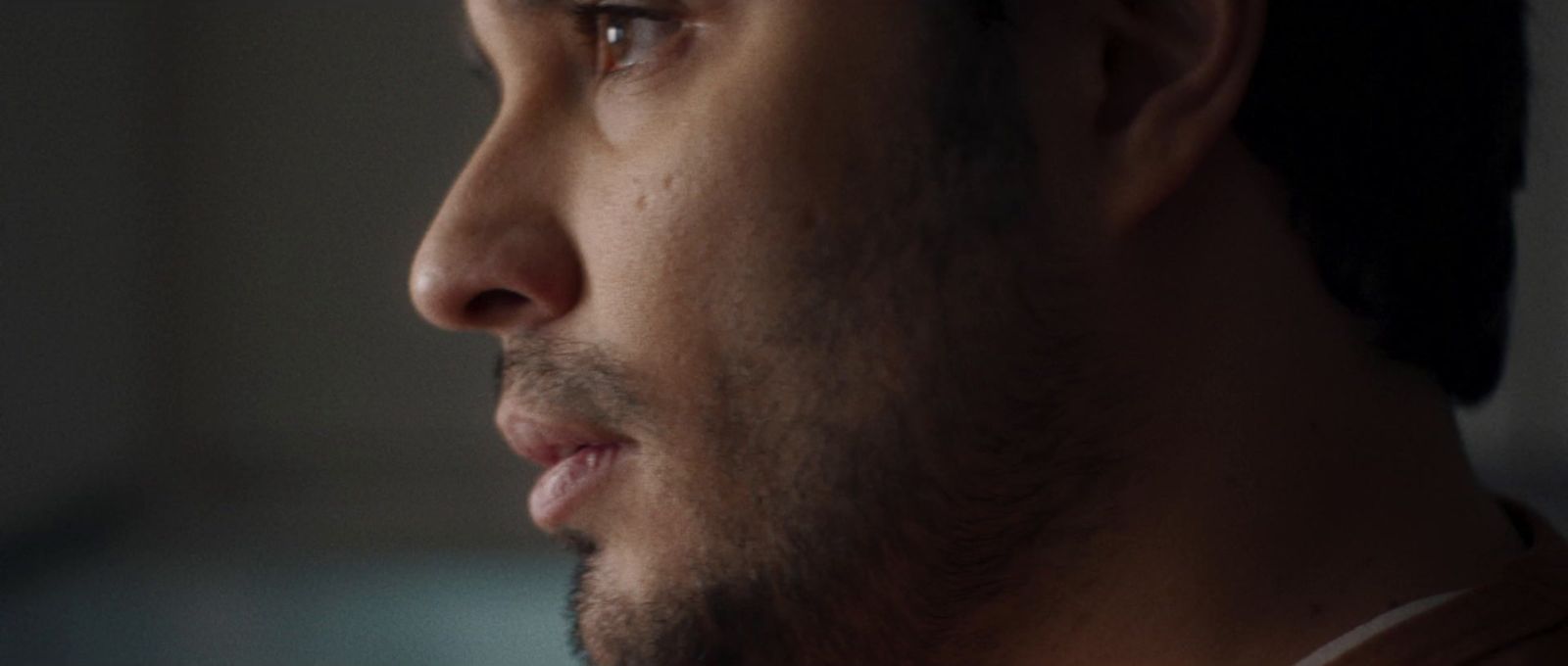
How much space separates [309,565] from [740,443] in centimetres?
130

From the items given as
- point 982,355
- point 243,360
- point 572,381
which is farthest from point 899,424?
point 243,360

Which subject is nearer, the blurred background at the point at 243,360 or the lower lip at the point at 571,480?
the lower lip at the point at 571,480

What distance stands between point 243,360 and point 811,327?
1.39 m

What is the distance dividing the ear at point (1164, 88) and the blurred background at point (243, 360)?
3.83ft

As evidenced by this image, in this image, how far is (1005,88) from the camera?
0.74 meters

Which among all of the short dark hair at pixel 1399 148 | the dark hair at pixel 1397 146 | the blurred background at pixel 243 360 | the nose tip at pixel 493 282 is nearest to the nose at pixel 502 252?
the nose tip at pixel 493 282

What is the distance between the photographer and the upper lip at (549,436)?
2.58ft

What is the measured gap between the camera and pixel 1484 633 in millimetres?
690

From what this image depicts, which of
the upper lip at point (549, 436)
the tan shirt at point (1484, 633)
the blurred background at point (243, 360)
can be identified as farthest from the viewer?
the blurred background at point (243, 360)

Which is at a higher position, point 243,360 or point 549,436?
point 243,360

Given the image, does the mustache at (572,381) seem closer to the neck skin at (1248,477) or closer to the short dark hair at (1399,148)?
the neck skin at (1248,477)

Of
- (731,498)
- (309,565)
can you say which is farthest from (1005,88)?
(309,565)

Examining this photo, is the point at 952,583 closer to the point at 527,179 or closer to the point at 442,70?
the point at 527,179

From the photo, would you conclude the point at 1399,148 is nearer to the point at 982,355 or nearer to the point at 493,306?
the point at 982,355
